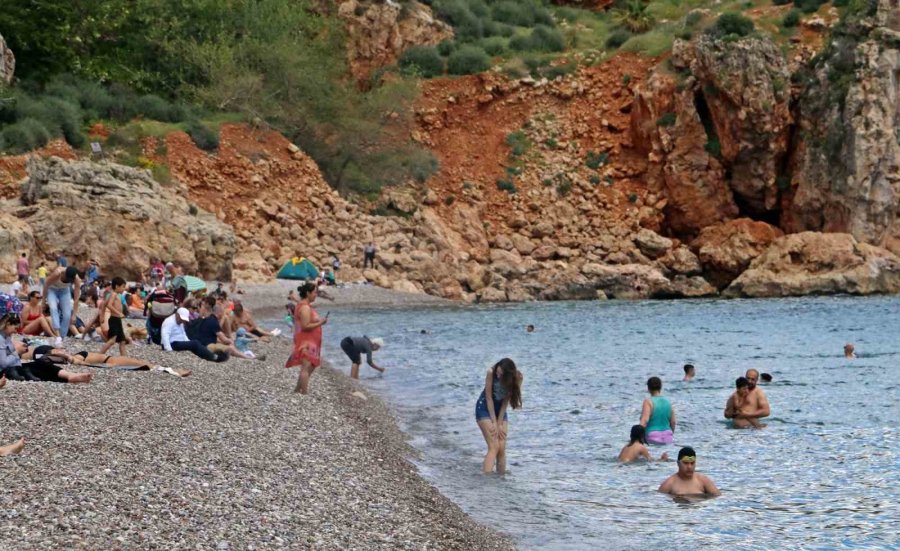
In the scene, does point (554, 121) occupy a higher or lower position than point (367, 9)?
lower

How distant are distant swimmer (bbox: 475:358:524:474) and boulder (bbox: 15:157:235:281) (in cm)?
2391

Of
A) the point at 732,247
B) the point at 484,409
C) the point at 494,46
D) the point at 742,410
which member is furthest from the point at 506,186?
the point at 484,409

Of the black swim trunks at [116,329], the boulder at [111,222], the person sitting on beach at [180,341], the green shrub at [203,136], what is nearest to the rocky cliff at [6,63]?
the green shrub at [203,136]

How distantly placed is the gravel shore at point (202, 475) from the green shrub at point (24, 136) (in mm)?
26766

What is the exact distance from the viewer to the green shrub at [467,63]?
195 ft

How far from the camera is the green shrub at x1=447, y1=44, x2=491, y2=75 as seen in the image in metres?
59.5

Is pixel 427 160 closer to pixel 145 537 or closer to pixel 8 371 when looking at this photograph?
pixel 8 371

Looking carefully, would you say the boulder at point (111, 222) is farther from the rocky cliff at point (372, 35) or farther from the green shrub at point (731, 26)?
the green shrub at point (731, 26)

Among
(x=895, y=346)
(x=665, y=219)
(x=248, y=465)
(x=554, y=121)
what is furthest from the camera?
(x=554, y=121)

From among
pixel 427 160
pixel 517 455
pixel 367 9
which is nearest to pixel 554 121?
pixel 427 160

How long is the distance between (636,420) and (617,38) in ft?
157

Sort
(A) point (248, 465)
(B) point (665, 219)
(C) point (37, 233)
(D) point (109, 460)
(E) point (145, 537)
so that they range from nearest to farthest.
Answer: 1. (E) point (145, 537)
2. (D) point (109, 460)
3. (A) point (248, 465)
4. (C) point (37, 233)
5. (B) point (665, 219)

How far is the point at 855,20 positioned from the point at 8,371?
45.9 meters

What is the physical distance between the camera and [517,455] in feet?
45.7
